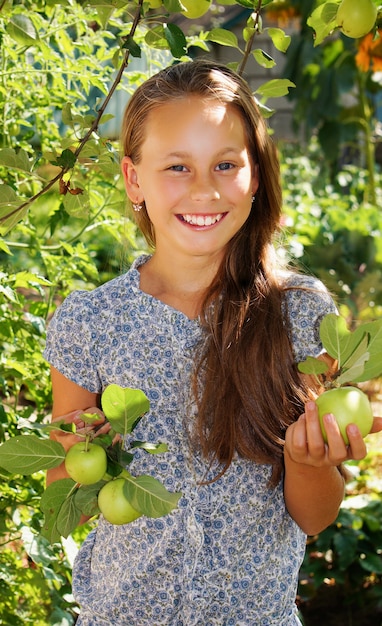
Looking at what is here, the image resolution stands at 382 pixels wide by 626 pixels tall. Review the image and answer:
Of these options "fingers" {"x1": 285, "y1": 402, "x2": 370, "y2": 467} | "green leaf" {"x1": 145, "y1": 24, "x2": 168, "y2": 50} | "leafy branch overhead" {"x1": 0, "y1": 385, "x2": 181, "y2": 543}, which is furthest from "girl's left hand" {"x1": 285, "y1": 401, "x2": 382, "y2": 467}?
"green leaf" {"x1": 145, "y1": 24, "x2": 168, "y2": 50}

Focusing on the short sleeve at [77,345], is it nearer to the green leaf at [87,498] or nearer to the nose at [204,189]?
the nose at [204,189]

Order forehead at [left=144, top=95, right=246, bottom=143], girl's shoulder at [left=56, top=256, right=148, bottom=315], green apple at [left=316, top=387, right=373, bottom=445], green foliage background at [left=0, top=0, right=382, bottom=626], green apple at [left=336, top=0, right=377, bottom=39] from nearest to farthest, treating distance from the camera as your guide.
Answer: green apple at [left=316, top=387, right=373, bottom=445] < green apple at [left=336, top=0, right=377, bottom=39] < green foliage background at [left=0, top=0, right=382, bottom=626] < forehead at [left=144, top=95, right=246, bottom=143] < girl's shoulder at [left=56, top=256, right=148, bottom=315]

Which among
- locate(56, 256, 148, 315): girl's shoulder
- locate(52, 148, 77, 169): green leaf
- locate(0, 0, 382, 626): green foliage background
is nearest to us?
locate(52, 148, 77, 169): green leaf

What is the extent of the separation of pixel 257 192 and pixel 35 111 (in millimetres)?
547

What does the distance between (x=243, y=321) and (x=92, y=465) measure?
610 mm

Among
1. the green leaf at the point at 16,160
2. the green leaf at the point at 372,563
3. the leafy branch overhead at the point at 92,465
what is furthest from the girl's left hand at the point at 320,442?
the green leaf at the point at 372,563

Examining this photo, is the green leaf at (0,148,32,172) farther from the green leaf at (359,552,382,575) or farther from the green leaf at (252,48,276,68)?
the green leaf at (359,552,382,575)

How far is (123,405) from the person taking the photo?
106cm

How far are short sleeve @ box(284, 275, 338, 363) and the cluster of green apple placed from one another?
18.8 inches

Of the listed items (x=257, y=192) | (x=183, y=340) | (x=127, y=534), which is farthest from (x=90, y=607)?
(x=257, y=192)

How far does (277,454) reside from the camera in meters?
1.56

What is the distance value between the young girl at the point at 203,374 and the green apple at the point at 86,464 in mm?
449

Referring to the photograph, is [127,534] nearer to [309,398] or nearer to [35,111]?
[309,398]

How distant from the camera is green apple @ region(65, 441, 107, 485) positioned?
3.56 ft
